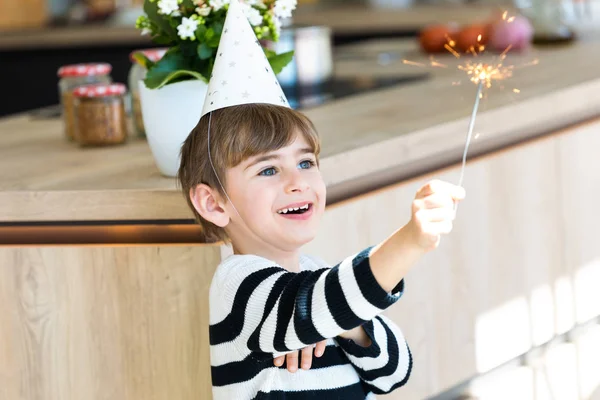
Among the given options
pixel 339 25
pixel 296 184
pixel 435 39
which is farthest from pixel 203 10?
pixel 339 25

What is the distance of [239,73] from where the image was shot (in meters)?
1.28

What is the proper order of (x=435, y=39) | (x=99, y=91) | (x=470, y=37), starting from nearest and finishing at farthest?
(x=99, y=91), (x=470, y=37), (x=435, y=39)

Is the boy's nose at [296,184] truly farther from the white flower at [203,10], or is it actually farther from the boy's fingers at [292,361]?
the white flower at [203,10]

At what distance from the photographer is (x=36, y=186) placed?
154 cm

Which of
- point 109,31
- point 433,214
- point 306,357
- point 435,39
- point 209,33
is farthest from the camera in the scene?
point 109,31

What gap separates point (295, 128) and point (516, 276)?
0.92m

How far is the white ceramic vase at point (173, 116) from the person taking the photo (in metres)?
1.56

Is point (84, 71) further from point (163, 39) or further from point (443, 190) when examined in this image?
point (443, 190)

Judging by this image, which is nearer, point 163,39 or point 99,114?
point 163,39

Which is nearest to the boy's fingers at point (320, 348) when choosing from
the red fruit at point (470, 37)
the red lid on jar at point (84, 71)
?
the red lid on jar at point (84, 71)

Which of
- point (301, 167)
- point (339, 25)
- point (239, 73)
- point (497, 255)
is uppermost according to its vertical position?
point (339, 25)

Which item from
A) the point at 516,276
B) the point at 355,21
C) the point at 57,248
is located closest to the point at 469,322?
the point at 516,276

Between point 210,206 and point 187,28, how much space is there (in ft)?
1.09

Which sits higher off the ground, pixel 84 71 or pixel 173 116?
pixel 84 71
